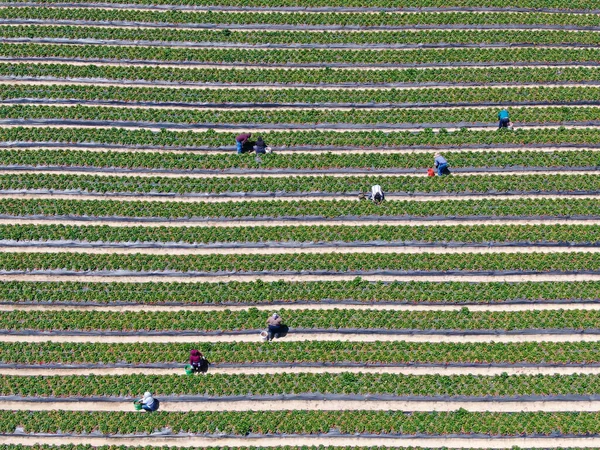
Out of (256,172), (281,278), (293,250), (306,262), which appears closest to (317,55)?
(256,172)

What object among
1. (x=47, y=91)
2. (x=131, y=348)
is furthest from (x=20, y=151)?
(x=131, y=348)

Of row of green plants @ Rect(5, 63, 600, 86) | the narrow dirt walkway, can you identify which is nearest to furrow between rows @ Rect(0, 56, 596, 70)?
row of green plants @ Rect(5, 63, 600, 86)

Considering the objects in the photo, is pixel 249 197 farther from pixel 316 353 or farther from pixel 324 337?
pixel 316 353

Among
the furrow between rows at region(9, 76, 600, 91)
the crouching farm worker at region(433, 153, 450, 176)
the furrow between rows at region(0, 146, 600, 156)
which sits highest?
the furrow between rows at region(9, 76, 600, 91)

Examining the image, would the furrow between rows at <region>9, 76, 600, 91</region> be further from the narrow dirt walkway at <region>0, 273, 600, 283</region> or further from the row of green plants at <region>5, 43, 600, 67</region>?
the narrow dirt walkway at <region>0, 273, 600, 283</region>

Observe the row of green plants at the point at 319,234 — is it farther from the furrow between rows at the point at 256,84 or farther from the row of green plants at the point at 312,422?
the furrow between rows at the point at 256,84

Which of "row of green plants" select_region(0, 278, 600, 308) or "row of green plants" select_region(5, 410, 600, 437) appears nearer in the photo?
"row of green plants" select_region(5, 410, 600, 437)
